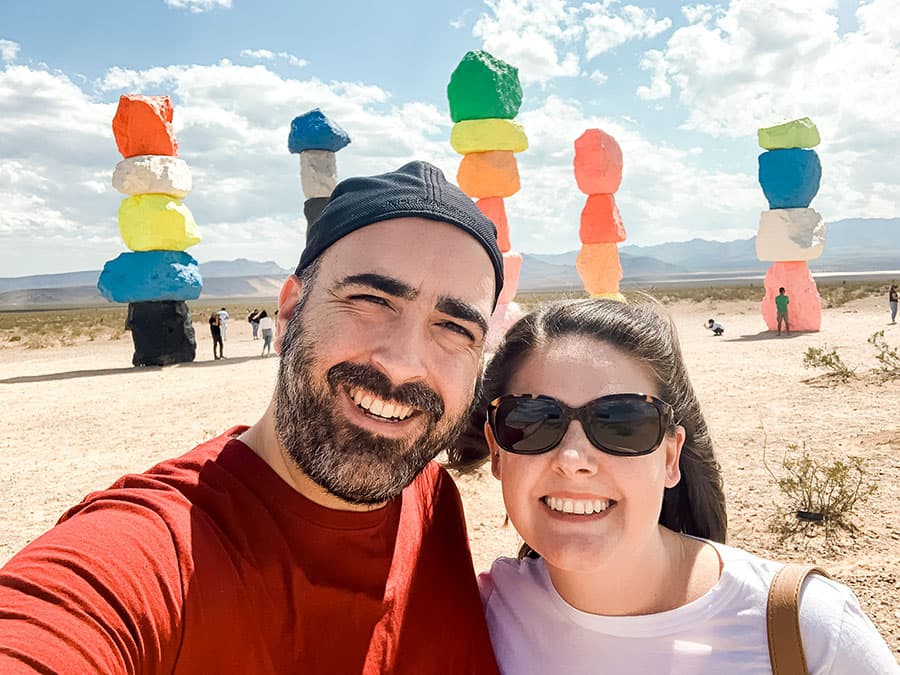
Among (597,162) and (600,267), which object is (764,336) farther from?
(597,162)

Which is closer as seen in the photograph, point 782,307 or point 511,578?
point 511,578

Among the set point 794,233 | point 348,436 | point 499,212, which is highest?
point 499,212

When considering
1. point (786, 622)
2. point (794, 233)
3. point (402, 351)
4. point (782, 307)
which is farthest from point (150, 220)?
point (794, 233)

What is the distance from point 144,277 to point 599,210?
977cm

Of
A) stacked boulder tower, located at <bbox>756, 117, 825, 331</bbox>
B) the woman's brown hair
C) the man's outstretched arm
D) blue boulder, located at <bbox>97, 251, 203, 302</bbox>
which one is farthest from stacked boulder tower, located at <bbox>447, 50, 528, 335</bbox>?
the man's outstretched arm

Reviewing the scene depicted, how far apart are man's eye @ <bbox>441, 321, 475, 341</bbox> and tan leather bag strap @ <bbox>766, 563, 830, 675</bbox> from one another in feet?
2.81

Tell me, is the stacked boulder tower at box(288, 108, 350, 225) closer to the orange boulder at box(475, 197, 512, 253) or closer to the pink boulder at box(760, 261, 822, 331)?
the orange boulder at box(475, 197, 512, 253)

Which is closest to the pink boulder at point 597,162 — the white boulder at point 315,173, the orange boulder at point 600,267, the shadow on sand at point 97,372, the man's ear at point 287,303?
the orange boulder at point 600,267

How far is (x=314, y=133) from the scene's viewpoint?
15.2 metres

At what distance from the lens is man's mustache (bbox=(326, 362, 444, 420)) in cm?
147

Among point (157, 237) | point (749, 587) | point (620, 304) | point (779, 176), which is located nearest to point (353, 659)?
point (749, 587)

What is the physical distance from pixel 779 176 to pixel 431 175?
16927mm

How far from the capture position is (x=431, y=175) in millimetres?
1687

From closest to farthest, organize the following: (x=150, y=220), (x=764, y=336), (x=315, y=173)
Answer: (x=150, y=220)
(x=315, y=173)
(x=764, y=336)
